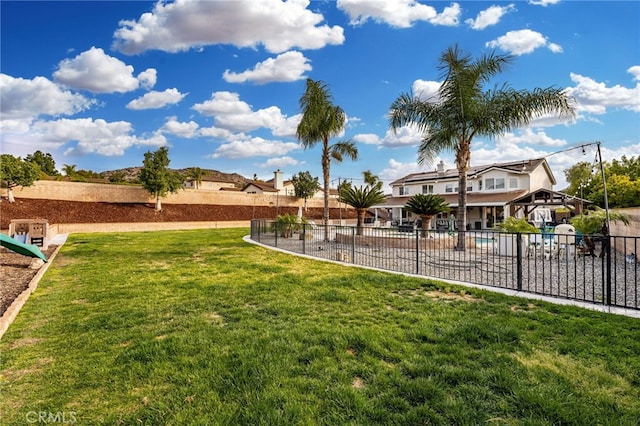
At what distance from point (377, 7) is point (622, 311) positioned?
11540 millimetres

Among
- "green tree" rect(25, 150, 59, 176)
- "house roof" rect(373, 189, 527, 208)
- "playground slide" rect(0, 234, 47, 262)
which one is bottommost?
"playground slide" rect(0, 234, 47, 262)

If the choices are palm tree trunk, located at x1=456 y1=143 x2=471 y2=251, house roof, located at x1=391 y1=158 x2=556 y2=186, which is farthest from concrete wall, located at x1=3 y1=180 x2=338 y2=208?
palm tree trunk, located at x1=456 y1=143 x2=471 y2=251

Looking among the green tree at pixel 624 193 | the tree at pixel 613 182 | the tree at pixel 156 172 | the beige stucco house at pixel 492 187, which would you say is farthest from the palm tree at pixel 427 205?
the tree at pixel 156 172

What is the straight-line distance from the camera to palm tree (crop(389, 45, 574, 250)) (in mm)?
13242

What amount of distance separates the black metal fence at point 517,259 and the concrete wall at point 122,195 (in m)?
20.0

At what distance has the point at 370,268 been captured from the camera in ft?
30.7

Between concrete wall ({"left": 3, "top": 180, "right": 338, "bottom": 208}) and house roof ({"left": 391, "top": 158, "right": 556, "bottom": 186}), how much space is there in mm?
16813

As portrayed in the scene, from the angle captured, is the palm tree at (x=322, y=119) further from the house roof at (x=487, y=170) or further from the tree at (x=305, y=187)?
the tree at (x=305, y=187)

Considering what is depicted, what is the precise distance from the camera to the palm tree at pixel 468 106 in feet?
43.4

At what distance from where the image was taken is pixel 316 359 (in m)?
3.44

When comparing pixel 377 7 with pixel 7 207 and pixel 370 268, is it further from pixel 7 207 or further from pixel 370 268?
pixel 7 207

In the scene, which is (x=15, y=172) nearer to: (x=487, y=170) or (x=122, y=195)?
(x=122, y=195)

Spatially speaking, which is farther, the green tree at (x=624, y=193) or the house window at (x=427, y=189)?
the house window at (x=427, y=189)

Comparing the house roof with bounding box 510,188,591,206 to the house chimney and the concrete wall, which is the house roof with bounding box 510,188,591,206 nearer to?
the concrete wall
